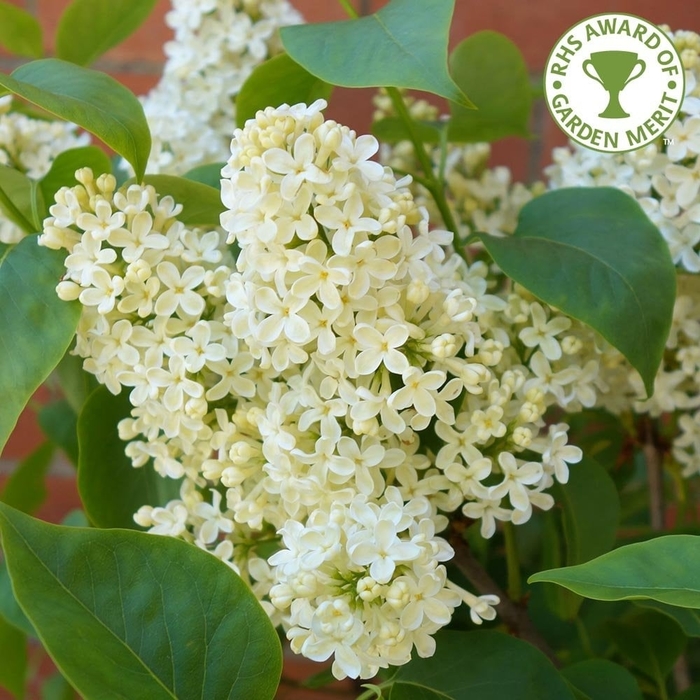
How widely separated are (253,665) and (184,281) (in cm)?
18

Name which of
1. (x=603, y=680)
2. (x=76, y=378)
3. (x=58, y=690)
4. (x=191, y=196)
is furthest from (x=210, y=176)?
(x=58, y=690)

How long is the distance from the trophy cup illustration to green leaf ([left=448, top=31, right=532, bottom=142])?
0.12m

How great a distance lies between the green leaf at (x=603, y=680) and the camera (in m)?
0.45

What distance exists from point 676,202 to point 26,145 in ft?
1.43

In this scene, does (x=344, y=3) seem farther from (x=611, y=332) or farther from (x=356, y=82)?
(x=611, y=332)

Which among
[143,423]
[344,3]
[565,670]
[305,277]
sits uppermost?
[344,3]

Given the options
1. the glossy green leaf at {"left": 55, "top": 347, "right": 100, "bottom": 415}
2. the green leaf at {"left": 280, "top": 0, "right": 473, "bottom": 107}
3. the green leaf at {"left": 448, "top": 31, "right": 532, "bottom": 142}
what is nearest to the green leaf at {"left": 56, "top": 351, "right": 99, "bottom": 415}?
the glossy green leaf at {"left": 55, "top": 347, "right": 100, "bottom": 415}

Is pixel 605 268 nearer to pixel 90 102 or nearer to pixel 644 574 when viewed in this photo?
pixel 644 574

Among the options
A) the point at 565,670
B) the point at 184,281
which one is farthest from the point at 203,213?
the point at 565,670

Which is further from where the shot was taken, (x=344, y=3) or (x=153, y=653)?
(x=344, y=3)

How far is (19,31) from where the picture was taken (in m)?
0.69

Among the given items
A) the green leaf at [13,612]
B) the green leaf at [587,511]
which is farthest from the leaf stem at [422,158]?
the green leaf at [13,612]

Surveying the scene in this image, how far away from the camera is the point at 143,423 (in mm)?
427

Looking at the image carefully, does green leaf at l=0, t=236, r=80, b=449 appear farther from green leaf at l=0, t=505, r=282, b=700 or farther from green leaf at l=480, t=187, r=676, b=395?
green leaf at l=480, t=187, r=676, b=395
